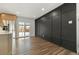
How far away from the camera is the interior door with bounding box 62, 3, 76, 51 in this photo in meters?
4.12

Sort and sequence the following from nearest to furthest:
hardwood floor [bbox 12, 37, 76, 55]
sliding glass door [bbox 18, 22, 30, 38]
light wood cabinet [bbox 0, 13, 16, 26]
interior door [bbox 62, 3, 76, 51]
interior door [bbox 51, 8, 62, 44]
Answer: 1. hardwood floor [bbox 12, 37, 76, 55]
2. interior door [bbox 62, 3, 76, 51]
3. interior door [bbox 51, 8, 62, 44]
4. light wood cabinet [bbox 0, 13, 16, 26]
5. sliding glass door [bbox 18, 22, 30, 38]

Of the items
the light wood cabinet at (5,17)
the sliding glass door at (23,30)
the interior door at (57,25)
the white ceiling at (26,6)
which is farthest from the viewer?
the sliding glass door at (23,30)

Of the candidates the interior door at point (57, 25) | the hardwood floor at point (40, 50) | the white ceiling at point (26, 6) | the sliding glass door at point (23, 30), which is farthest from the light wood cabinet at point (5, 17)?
the interior door at point (57, 25)

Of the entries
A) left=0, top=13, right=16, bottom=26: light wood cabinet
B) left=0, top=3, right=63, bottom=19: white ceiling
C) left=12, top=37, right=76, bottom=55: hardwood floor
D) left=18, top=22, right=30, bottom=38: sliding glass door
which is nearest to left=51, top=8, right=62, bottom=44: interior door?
left=0, top=3, right=63, bottom=19: white ceiling

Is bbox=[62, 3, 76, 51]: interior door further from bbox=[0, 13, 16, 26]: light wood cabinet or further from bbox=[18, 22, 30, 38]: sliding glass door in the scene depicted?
bbox=[18, 22, 30, 38]: sliding glass door

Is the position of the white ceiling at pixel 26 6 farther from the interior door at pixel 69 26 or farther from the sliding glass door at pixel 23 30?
the sliding glass door at pixel 23 30

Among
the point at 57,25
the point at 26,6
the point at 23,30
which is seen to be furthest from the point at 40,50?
the point at 23,30

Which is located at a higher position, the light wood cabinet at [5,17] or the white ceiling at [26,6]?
the white ceiling at [26,6]

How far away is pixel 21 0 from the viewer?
1218mm

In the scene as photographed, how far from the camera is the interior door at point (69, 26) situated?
4122mm

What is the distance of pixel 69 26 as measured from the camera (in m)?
4.50
